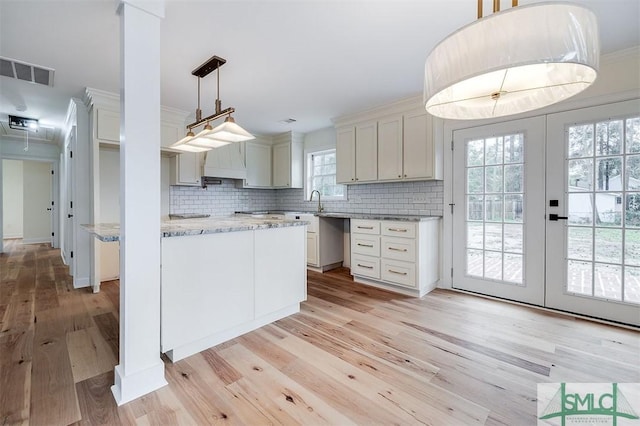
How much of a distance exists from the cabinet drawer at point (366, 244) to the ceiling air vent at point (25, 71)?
3730 millimetres

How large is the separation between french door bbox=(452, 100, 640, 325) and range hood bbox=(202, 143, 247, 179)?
137 inches

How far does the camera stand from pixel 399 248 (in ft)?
11.3

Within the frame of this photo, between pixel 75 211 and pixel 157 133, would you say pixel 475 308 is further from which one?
pixel 75 211

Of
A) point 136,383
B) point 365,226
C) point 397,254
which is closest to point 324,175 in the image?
point 365,226

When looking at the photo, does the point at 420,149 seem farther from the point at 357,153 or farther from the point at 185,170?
the point at 185,170

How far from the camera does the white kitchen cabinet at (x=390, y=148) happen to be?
12.4ft

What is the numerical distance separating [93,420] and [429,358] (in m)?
1.98

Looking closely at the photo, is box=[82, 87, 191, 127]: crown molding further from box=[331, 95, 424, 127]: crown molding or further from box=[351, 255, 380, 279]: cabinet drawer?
box=[351, 255, 380, 279]: cabinet drawer

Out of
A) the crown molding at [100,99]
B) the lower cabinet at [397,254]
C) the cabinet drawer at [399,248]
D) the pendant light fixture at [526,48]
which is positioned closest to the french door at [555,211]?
the lower cabinet at [397,254]

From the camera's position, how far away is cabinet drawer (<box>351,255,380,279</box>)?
3.69 meters

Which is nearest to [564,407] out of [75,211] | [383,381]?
[383,381]

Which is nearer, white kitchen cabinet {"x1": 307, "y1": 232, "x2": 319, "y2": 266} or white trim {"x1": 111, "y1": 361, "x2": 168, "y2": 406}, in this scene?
white trim {"x1": 111, "y1": 361, "x2": 168, "y2": 406}

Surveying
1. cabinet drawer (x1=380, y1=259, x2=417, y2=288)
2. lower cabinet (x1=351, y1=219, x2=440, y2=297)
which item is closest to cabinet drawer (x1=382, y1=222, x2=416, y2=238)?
lower cabinet (x1=351, y1=219, x2=440, y2=297)

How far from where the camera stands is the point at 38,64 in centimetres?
270
